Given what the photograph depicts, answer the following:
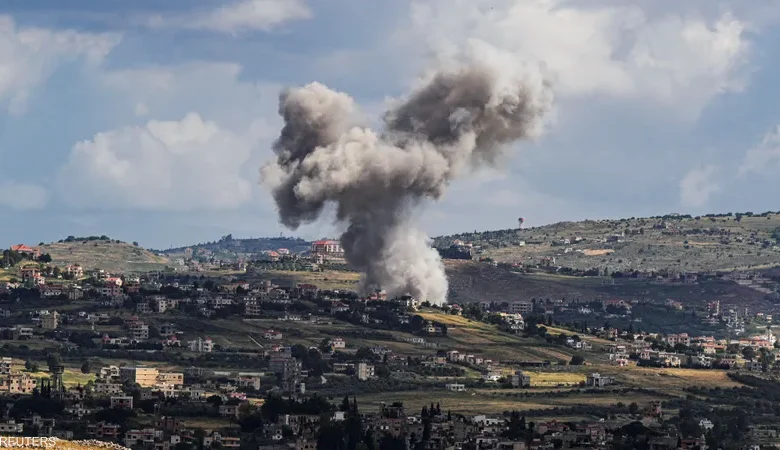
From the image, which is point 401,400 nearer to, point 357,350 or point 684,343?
point 357,350

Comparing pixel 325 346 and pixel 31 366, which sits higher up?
pixel 325 346

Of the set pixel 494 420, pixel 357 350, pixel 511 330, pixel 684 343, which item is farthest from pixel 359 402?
pixel 684 343

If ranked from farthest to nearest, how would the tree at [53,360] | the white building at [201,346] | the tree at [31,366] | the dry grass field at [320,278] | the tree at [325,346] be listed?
1. the dry grass field at [320,278]
2. the tree at [325,346]
3. the white building at [201,346]
4. the tree at [53,360]
5. the tree at [31,366]

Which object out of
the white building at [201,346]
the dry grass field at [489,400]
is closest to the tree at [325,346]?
the white building at [201,346]

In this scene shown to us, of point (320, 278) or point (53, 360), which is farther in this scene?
point (320, 278)

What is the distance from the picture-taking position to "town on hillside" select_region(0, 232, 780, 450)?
97.8 metres

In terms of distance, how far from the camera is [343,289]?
568 ft

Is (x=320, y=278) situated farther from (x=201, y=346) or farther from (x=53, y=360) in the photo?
(x=53, y=360)

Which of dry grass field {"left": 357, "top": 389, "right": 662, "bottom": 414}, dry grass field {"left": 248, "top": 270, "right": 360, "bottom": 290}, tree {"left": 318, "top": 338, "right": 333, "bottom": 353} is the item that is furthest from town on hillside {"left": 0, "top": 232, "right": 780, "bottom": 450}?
dry grass field {"left": 248, "top": 270, "right": 360, "bottom": 290}

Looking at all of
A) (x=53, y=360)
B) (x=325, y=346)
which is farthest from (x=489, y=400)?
(x=53, y=360)

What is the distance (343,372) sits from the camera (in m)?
127

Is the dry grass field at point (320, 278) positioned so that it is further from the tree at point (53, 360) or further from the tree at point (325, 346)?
the tree at point (53, 360)

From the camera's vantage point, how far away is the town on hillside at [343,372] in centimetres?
9775

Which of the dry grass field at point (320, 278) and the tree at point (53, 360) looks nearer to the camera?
the tree at point (53, 360)
